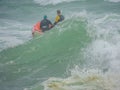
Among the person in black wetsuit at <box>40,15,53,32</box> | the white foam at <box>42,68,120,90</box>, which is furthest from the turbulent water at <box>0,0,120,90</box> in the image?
the person in black wetsuit at <box>40,15,53,32</box>

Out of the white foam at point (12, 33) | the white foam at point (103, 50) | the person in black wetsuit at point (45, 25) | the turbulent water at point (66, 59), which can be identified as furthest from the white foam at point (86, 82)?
the white foam at point (12, 33)

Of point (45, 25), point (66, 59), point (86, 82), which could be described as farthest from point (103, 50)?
point (45, 25)

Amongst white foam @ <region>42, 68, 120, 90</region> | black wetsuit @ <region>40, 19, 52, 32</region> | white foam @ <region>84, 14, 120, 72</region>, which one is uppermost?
black wetsuit @ <region>40, 19, 52, 32</region>

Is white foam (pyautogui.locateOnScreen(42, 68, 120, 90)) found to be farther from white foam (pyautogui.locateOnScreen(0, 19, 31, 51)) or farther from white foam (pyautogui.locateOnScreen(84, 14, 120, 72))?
white foam (pyautogui.locateOnScreen(0, 19, 31, 51))

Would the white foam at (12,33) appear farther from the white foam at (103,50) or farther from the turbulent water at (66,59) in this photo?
the white foam at (103,50)

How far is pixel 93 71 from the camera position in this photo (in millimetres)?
10547

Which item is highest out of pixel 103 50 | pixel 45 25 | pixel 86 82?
pixel 45 25

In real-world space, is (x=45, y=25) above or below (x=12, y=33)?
above

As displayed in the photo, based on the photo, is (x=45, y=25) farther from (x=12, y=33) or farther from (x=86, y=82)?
(x=86, y=82)

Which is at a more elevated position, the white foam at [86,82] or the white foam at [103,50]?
the white foam at [103,50]

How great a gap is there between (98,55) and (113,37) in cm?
162

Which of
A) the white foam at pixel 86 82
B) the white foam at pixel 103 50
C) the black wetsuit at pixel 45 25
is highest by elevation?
the black wetsuit at pixel 45 25

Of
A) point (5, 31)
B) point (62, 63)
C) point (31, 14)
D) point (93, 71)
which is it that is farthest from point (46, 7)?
point (93, 71)

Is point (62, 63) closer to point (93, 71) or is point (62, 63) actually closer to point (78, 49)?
point (78, 49)
